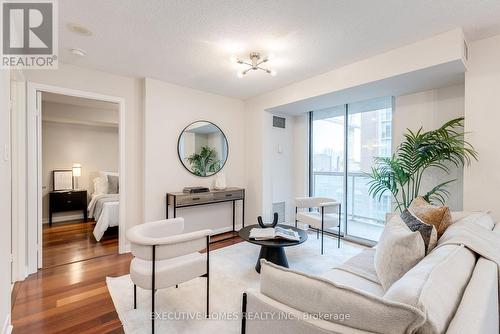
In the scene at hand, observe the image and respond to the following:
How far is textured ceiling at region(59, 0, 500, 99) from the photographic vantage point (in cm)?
190

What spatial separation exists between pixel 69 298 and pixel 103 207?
6.63 feet

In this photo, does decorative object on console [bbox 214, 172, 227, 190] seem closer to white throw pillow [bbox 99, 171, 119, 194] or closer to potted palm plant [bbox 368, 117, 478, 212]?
potted palm plant [bbox 368, 117, 478, 212]

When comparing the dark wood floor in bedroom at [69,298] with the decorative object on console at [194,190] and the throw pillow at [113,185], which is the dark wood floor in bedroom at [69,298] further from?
the throw pillow at [113,185]

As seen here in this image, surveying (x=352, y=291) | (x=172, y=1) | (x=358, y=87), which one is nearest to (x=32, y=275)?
(x=172, y=1)

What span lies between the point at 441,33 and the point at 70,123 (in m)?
6.55

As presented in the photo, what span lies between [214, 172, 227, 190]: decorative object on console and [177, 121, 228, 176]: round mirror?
0.47 feet

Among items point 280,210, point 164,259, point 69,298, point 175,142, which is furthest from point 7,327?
point 280,210

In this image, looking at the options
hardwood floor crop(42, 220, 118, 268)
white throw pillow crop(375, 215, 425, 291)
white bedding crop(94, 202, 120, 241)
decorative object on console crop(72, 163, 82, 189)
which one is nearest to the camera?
white throw pillow crop(375, 215, 425, 291)

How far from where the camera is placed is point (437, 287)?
0.87m

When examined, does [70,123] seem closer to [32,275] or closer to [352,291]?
[32,275]

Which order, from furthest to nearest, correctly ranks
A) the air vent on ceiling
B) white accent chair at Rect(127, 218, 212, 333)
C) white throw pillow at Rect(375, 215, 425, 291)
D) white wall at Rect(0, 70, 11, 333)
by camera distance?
1. the air vent on ceiling
2. white accent chair at Rect(127, 218, 212, 333)
3. white wall at Rect(0, 70, 11, 333)
4. white throw pillow at Rect(375, 215, 425, 291)

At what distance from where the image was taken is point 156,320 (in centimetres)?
191

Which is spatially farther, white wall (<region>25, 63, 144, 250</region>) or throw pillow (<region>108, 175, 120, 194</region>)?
throw pillow (<region>108, 175, 120, 194</region>)

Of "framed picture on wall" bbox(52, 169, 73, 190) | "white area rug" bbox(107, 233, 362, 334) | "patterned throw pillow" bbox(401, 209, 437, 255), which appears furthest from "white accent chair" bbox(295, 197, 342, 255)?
"framed picture on wall" bbox(52, 169, 73, 190)
